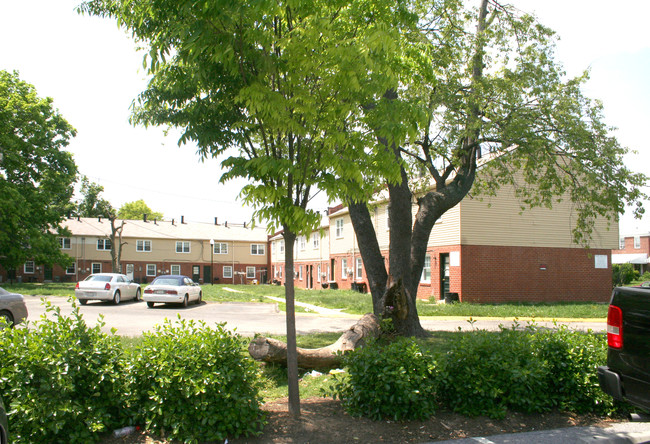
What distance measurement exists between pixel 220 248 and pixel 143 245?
8.70 meters

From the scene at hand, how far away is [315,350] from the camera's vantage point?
737cm

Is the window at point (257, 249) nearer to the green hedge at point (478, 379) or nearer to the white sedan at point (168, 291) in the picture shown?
the white sedan at point (168, 291)

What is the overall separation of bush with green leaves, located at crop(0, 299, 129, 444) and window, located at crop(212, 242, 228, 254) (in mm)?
53878

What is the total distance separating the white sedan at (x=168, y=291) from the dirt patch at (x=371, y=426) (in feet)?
54.3

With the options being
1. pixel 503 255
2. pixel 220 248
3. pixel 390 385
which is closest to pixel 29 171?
pixel 220 248

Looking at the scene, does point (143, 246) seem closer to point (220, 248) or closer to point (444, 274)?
point (220, 248)

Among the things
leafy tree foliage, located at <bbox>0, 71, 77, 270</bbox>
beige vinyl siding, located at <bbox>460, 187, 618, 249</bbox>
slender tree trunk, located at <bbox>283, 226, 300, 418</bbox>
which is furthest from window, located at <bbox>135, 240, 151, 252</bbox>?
slender tree trunk, located at <bbox>283, 226, 300, 418</bbox>

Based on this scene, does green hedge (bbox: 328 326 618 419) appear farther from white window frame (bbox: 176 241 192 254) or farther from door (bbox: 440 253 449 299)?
white window frame (bbox: 176 241 192 254)

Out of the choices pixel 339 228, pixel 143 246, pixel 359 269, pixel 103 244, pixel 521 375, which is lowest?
pixel 521 375

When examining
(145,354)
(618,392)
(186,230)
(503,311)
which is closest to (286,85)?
(145,354)

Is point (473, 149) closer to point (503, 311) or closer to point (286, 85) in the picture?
point (286, 85)

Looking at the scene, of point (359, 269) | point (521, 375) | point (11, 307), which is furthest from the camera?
point (359, 269)

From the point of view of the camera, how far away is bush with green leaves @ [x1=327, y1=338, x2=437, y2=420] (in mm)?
5047

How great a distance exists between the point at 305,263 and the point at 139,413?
40.2 meters
